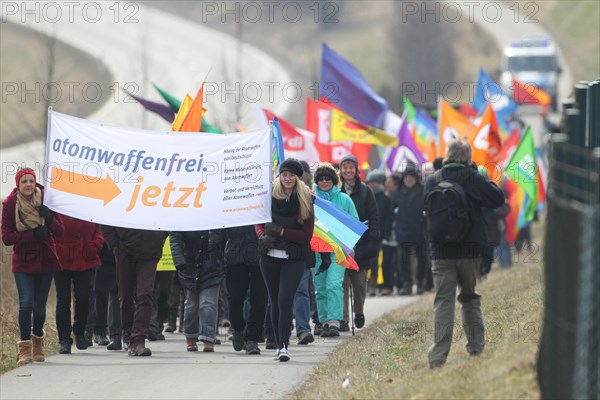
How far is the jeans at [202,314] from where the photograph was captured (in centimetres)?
1406

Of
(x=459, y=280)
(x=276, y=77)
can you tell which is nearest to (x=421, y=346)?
(x=459, y=280)

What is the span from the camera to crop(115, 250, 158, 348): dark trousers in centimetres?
1350

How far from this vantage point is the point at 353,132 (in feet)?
68.8

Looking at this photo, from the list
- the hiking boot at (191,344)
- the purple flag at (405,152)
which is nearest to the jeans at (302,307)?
the hiking boot at (191,344)

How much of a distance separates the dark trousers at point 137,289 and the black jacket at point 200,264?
18.5 inches

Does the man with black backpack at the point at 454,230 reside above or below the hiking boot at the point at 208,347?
above

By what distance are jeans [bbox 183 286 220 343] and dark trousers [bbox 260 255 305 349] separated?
1.23 metres

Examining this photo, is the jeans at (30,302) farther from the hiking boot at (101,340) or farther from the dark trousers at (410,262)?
the dark trousers at (410,262)

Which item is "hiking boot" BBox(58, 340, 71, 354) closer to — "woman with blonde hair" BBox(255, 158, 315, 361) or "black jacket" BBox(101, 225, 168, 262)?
"black jacket" BBox(101, 225, 168, 262)

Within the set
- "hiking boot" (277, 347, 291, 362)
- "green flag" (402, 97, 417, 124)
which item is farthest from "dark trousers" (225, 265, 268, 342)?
"green flag" (402, 97, 417, 124)

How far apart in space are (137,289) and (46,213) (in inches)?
47.6

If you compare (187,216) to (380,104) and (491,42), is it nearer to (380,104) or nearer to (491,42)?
(380,104)

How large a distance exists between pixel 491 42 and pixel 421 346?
59.8m

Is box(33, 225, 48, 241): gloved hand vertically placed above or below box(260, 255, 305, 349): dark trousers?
above
